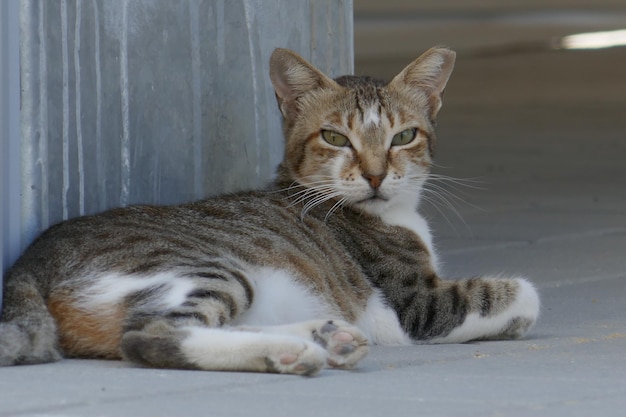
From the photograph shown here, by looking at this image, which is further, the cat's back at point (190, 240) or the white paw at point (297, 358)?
the cat's back at point (190, 240)

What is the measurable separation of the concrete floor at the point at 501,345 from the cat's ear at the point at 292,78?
994mm

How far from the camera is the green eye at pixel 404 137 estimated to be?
543 centimetres

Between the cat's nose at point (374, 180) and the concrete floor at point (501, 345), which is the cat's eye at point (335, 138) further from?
the concrete floor at point (501, 345)

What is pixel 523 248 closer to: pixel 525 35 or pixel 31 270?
pixel 31 270

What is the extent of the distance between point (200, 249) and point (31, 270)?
0.58 meters

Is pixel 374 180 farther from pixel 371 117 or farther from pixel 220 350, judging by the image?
pixel 220 350

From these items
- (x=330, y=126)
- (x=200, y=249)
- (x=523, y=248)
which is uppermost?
(x=330, y=126)

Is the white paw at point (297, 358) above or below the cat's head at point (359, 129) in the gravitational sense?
below

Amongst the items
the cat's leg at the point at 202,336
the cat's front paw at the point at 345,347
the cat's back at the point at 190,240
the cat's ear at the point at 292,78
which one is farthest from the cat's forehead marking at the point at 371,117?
the cat's front paw at the point at 345,347

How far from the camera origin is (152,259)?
4.52 metres

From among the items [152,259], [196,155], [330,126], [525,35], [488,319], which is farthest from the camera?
[525,35]

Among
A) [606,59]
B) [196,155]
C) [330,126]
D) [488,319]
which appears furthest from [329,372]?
[606,59]

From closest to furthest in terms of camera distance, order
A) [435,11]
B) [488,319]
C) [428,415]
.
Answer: [428,415] → [488,319] → [435,11]

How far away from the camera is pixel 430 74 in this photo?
5.69m
